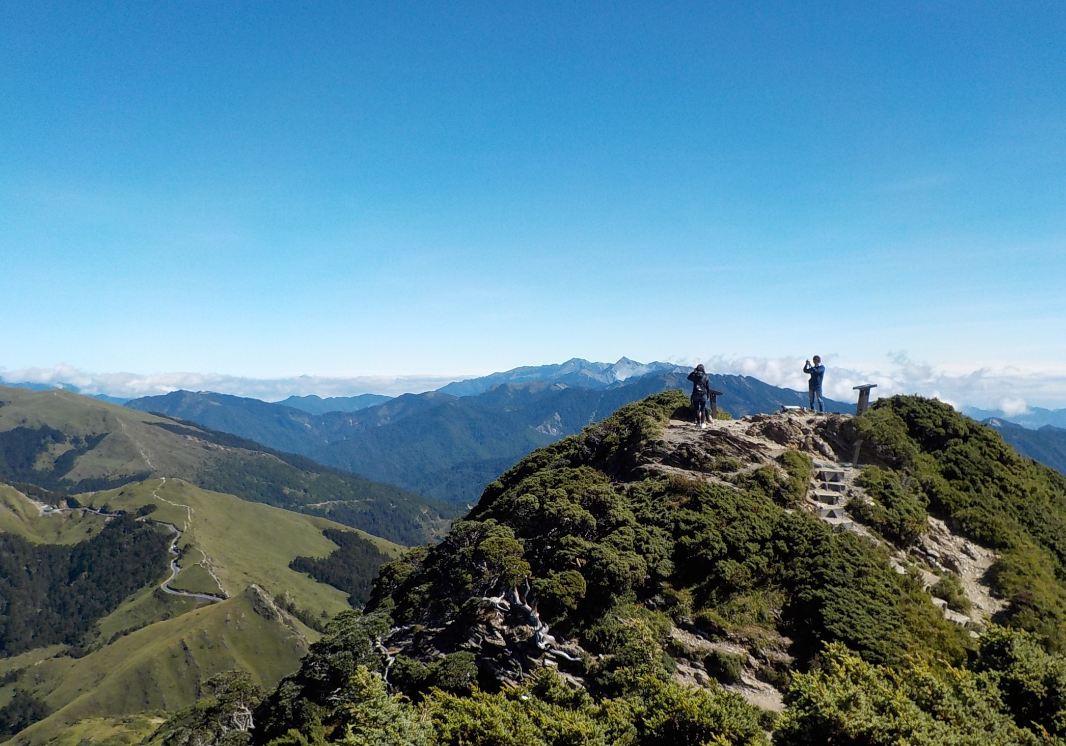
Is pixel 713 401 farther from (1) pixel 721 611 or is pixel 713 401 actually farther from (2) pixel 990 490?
(1) pixel 721 611

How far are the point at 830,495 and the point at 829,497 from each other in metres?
0.15

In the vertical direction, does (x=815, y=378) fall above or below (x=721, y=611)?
above

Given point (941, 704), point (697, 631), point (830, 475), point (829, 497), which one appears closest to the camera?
point (941, 704)

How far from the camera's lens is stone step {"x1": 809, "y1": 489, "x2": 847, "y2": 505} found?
3778 centimetres

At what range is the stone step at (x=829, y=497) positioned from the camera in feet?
124

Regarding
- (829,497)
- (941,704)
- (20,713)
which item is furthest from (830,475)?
(20,713)

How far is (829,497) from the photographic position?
125 ft

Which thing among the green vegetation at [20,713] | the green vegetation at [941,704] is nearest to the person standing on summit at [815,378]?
the green vegetation at [941,704]

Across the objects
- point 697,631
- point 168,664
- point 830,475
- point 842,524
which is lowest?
point 168,664

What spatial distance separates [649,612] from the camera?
3017 centimetres

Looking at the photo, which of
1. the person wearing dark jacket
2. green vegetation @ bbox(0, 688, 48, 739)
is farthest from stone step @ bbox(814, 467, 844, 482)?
green vegetation @ bbox(0, 688, 48, 739)

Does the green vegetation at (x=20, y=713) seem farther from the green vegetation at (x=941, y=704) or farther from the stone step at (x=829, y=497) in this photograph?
the green vegetation at (x=941, y=704)

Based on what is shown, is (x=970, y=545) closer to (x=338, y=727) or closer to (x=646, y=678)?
(x=646, y=678)

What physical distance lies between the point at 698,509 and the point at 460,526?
16.1m
